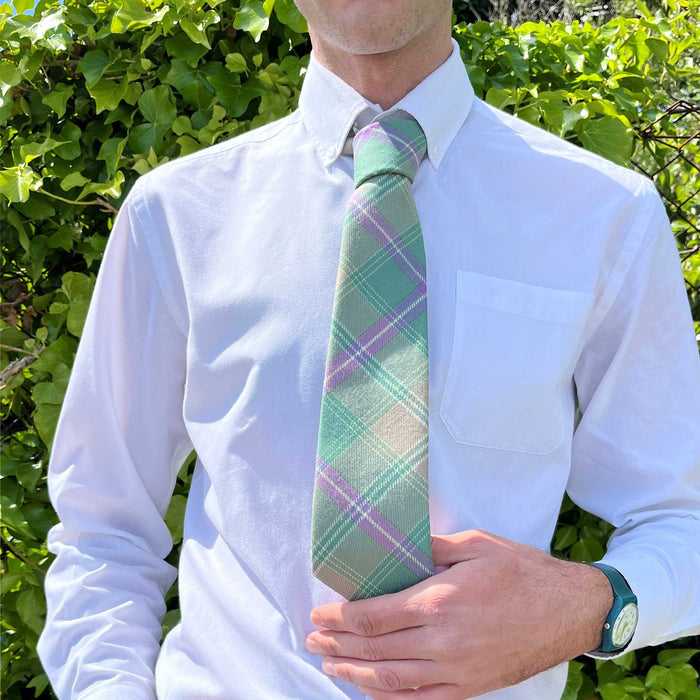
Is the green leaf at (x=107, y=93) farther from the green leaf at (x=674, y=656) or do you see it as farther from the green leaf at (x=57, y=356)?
the green leaf at (x=674, y=656)

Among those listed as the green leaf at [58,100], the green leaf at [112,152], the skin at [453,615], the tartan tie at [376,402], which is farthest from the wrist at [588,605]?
the green leaf at [58,100]

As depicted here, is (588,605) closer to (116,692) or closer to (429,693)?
(429,693)

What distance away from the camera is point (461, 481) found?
56.0 inches

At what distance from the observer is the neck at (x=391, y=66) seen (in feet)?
5.06

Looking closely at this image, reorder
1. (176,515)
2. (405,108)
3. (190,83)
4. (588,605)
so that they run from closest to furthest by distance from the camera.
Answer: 1. (588,605)
2. (405,108)
3. (176,515)
4. (190,83)

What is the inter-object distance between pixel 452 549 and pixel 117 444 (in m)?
0.66

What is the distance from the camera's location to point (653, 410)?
153cm

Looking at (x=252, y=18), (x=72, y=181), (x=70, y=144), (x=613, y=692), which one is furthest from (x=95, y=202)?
(x=613, y=692)

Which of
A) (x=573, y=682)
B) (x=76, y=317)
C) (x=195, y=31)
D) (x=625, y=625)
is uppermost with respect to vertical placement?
(x=195, y=31)

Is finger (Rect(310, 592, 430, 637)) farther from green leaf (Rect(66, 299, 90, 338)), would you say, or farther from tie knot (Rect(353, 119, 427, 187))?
green leaf (Rect(66, 299, 90, 338))

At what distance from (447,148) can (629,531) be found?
73 centimetres

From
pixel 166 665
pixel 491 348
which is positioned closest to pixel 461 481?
pixel 491 348

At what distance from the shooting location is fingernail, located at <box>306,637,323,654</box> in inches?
52.7

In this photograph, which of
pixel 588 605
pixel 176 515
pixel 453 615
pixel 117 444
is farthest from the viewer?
pixel 176 515
